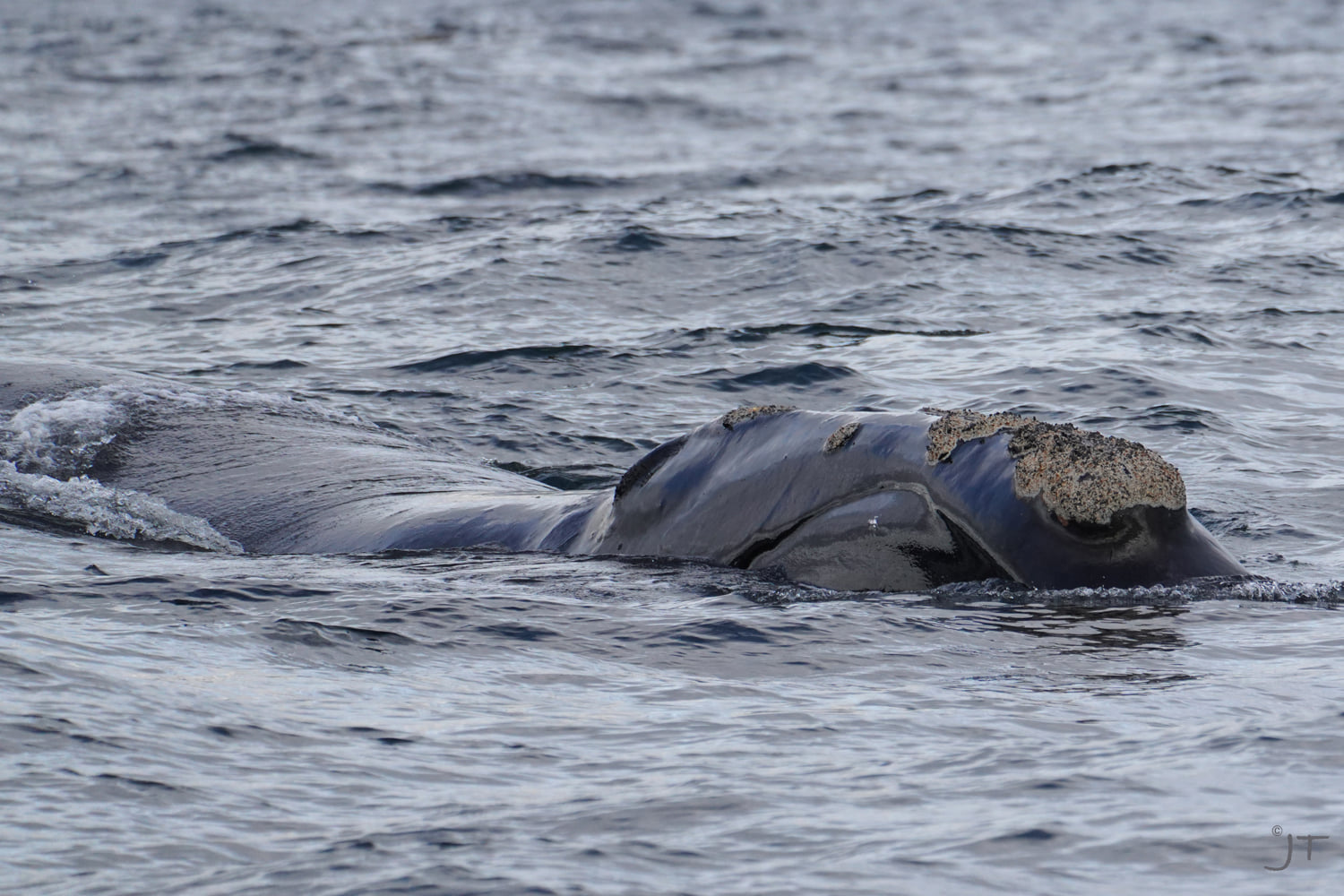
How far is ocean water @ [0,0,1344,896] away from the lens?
4.15m

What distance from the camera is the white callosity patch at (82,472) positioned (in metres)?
7.94

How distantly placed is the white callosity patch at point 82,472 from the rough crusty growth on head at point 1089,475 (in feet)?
12.3

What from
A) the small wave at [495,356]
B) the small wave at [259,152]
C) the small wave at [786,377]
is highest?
the small wave at [259,152]

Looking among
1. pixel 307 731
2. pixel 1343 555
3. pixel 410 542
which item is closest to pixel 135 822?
pixel 307 731

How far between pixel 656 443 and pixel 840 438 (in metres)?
4.88

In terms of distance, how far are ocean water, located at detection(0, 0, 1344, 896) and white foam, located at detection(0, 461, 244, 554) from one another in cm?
4

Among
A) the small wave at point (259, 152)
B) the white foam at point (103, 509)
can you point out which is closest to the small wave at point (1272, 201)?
the small wave at point (259, 152)

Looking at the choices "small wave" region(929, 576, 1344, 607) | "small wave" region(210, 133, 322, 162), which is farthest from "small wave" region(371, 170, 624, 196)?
"small wave" region(929, 576, 1344, 607)

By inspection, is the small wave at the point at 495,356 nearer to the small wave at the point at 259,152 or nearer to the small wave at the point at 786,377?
the small wave at the point at 786,377

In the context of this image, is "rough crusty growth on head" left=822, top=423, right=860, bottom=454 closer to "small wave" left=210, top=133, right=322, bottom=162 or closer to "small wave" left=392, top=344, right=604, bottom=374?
"small wave" left=392, top=344, right=604, bottom=374

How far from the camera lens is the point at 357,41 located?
128ft

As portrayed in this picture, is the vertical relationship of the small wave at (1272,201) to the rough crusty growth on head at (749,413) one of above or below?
above

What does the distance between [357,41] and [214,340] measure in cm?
2690

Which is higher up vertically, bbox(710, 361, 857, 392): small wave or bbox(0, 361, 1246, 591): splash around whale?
bbox(0, 361, 1246, 591): splash around whale
